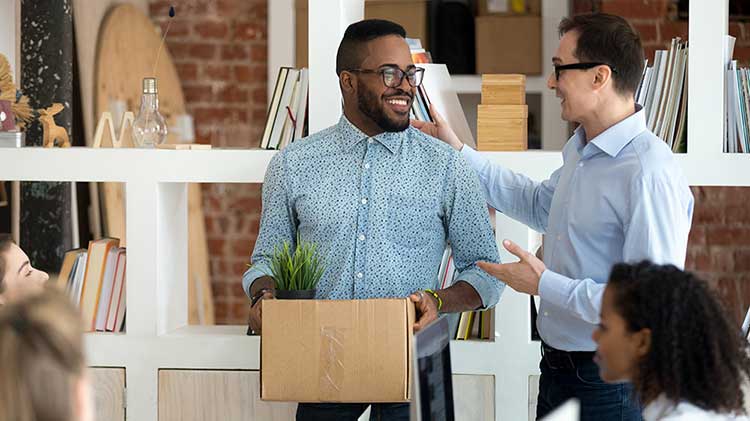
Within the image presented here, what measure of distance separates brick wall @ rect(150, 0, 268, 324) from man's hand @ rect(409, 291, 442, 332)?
128 inches

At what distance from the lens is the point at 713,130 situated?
3.27m

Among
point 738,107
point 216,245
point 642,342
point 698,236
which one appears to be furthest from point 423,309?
point 216,245

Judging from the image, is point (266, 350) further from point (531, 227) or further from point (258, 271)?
point (531, 227)

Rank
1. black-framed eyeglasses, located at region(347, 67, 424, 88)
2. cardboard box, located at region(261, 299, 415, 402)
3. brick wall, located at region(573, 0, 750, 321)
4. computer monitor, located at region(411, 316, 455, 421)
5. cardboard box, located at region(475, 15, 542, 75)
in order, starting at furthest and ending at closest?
1. cardboard box, located at region(475, 15, 542, 75)
2. brick wall, located at region(573, 0, 750, 321)
3. black-framed eyeglasses, located at region(347, 67, 424, 88)
4. cardboard box, located at region(261, 299, 415, 402)
5. computer monitor, located at region(411, 316, 455, 421)

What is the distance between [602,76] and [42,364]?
1.62m

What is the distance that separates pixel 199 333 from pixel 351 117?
89 cm

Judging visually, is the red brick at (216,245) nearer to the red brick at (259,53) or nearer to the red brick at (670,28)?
the red brick at (259,53)

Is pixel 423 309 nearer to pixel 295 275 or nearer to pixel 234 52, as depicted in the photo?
pixel 295 275

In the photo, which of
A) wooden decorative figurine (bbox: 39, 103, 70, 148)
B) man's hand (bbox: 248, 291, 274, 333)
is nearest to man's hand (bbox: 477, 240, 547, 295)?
man's hand (bbox: 248, 291, 274, 333)

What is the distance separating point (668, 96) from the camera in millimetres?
3326

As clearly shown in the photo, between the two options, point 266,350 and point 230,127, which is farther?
point 230,127

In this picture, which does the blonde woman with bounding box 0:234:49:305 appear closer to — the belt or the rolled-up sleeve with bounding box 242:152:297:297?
the rolled-up sleeve with bounding box 242:152:297:297

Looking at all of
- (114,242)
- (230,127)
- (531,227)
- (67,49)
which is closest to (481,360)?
(531,227)

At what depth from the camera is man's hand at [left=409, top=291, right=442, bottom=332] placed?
2.64 m
